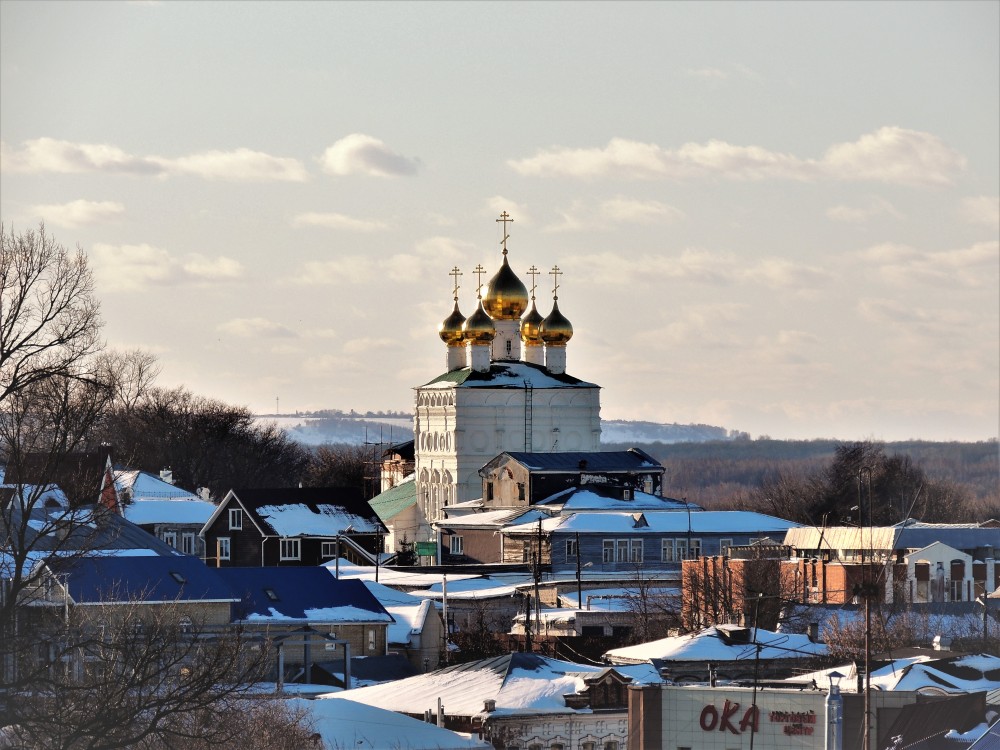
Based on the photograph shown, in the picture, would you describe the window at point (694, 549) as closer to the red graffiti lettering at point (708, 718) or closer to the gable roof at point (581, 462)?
the gable roof at point (581, 462)

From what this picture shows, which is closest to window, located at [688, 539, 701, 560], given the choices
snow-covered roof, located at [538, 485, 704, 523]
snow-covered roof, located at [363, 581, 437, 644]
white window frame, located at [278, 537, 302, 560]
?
snow-covered roof, located at [538, 485, 704, 523]

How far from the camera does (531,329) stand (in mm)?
90625

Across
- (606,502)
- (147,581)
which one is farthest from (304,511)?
(147,581)

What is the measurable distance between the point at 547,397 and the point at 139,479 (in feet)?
51.5

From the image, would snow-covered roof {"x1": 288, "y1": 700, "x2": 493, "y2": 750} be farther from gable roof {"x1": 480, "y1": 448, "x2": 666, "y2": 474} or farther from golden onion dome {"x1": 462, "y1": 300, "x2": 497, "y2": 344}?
golden onion dome {"x1": 462, "y1": 300, "x2": 497, "y2": 344}

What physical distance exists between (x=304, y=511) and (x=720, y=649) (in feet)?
107

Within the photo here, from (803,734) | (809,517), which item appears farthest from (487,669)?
(809,517)

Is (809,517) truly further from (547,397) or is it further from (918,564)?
(918,564)

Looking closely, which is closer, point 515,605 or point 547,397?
point 515,605

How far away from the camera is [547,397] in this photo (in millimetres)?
86000

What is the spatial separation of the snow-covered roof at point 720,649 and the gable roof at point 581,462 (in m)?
36.3

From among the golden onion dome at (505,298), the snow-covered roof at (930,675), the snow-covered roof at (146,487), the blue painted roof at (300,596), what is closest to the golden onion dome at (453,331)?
the golden onion dome at (505,298)

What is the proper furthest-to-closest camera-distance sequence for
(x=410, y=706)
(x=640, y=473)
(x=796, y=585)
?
(x=640, y=473) < (x=796, y=585) < (x=410, y=706)

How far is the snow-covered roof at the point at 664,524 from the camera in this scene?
65.1 metres
